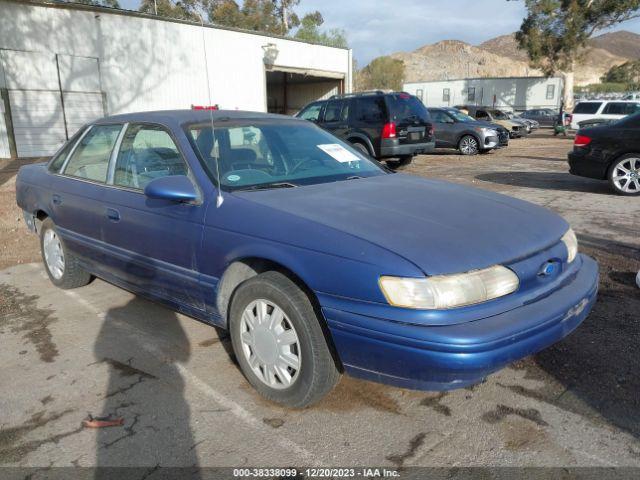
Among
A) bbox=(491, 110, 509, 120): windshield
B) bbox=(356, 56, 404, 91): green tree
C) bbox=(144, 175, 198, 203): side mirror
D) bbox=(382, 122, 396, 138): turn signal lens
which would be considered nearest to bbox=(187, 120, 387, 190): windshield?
bbox=(144, 175, 198, 203): side mirror

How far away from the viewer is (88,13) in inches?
614

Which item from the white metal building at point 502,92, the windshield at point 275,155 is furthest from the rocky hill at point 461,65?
the windshield at point 275,155

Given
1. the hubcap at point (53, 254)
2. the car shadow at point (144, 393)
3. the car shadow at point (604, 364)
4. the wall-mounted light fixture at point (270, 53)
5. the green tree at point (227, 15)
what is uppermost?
the green tree at point (227, 15)

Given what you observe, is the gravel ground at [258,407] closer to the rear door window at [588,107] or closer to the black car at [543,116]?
the rear door window at [588,107]

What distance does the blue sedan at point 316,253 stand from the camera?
7.52ft

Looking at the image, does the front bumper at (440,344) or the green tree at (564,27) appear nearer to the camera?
the front bumper at (440,344)

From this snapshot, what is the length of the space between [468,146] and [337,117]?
6.13 metres

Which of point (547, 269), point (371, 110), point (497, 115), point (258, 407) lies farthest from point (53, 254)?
point (497, 115)

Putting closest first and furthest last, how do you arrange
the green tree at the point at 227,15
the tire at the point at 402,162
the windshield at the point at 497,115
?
the tire at the point at 402,162 < the windshield at the point at 497,115 < the green tree at the point at 227,15

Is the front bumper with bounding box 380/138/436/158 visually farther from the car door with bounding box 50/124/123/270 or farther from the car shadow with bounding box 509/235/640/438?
the car door with bounding box 50/124/123/270

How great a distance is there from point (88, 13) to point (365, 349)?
16757 mm

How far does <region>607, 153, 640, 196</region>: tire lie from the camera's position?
837 centimetres

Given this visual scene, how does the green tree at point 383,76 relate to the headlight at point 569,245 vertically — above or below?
above

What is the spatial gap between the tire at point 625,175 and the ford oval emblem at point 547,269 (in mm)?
6896
